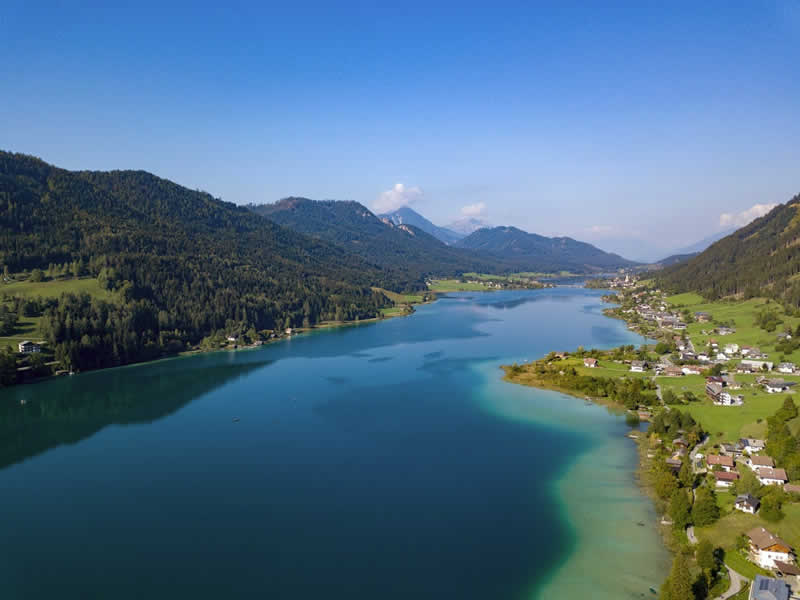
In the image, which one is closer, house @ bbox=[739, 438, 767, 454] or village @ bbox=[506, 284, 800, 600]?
village @ bbox=[506, 284, 800, 600]

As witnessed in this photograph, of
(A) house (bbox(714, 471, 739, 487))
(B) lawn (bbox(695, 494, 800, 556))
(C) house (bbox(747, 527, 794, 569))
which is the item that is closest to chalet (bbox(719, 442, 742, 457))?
(A) house (bbox(714, 471, 739, 487))

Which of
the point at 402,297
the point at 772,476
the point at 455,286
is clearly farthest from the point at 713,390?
the point at 455,286

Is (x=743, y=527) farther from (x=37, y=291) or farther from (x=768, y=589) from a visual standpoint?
(x=37, y=291)

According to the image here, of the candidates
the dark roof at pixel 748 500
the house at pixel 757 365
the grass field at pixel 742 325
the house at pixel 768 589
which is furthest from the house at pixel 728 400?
the house at pixel 768 589

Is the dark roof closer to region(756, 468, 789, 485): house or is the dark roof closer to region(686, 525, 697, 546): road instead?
region(756, 468, 789, 485): house

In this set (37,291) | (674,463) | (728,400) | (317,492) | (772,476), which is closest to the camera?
(772,476)

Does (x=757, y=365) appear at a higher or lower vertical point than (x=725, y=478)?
higher
